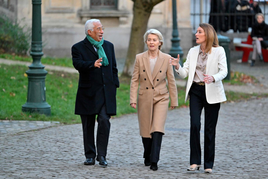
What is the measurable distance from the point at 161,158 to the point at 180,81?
867 centimetres

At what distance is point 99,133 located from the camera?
6441 millimetres

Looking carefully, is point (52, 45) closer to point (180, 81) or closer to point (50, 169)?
point (180, 81)

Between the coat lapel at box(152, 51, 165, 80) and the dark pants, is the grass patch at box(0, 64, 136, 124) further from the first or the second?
the coat lapel at box(152, 51, 165, 80)

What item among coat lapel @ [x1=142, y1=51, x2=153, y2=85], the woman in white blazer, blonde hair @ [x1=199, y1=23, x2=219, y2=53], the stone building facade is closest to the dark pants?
A: the woman in white blazer

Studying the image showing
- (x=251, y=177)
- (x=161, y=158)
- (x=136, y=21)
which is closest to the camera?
(x=251, y=177)

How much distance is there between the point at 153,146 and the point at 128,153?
1025 millimetres

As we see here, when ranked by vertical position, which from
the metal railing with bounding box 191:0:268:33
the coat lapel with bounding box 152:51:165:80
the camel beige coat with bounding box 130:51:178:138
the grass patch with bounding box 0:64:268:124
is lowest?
the grass patch with bounding box 0:64:268:124

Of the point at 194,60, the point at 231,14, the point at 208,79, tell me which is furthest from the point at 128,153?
the point at 231,14

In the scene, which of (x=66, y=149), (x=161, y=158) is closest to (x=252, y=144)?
(x=161, y=158)

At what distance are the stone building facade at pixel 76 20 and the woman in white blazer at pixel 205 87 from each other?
14.2m

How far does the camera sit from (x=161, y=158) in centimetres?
693

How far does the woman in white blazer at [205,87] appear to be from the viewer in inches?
239

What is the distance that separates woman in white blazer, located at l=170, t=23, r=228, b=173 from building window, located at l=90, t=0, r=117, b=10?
586 inches

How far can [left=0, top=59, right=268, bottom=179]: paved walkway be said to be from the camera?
19.6 ft
